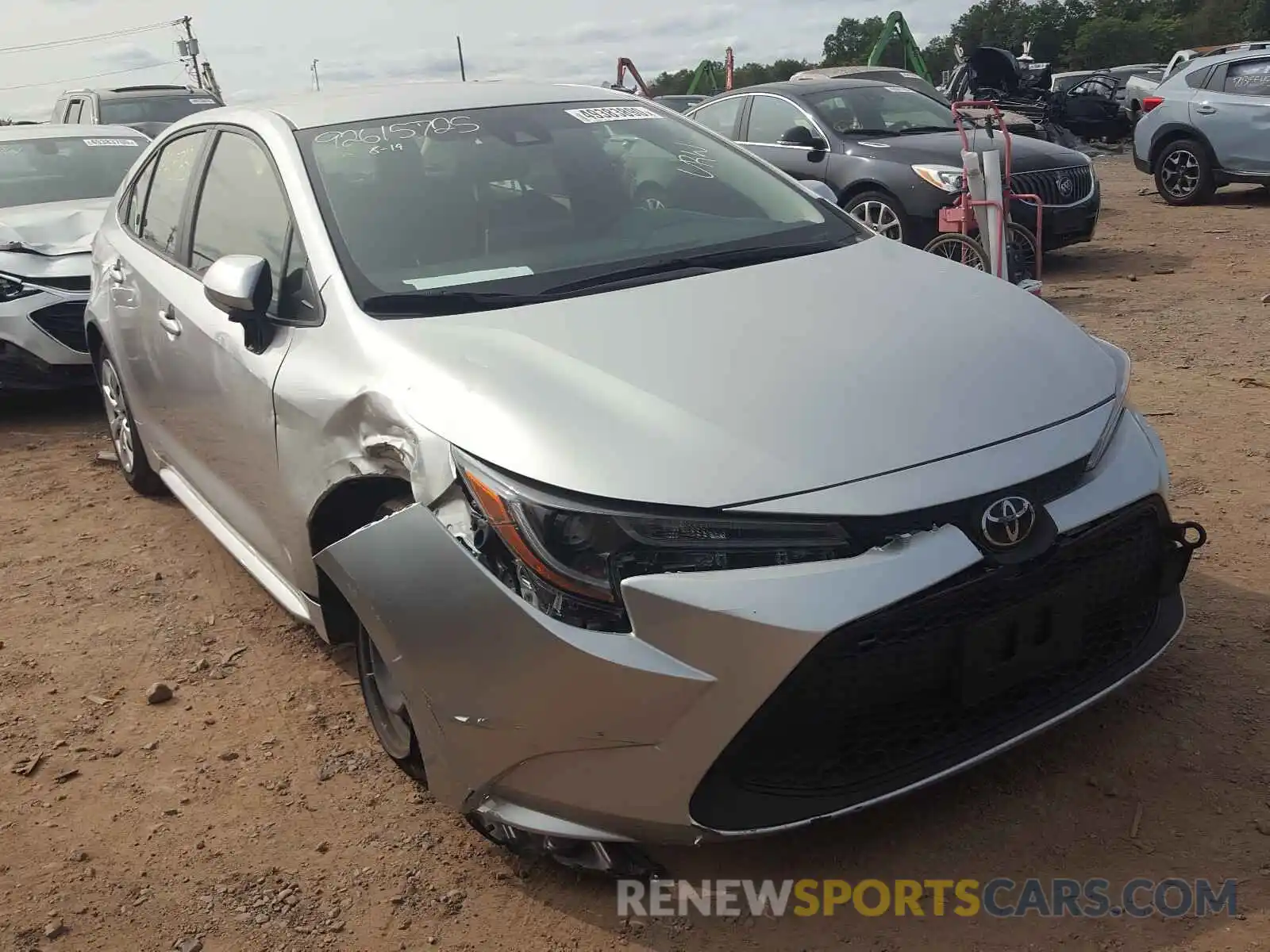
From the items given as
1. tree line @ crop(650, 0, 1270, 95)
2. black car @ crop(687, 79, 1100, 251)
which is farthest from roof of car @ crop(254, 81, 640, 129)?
tree line @ crop(650, 0, 1270, 95)

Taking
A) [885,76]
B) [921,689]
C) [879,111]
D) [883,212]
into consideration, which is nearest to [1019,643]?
[921,689]

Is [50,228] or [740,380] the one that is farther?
[50,228]

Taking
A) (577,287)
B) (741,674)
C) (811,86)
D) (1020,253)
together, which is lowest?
(1020,253)

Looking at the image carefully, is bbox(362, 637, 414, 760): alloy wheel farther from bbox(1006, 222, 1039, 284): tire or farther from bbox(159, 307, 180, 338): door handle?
bbox(1006, 222, 1039, 284): tire

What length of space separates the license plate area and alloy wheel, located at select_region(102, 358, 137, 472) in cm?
371

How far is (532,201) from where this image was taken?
322 centimetres

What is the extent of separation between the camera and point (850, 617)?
201 centimetres

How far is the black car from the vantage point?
8328mm

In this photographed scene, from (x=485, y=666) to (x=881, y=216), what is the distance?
7.11 m

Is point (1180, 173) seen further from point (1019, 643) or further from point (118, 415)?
point (1019, 643)

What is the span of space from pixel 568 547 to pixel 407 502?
0.49 metres

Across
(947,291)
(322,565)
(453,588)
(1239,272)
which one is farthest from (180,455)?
(1239,272)

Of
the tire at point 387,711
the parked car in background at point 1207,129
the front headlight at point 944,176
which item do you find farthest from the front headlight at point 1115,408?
the parked car in background at point 1207,129

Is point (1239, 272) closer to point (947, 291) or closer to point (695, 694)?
point (947, 291)
